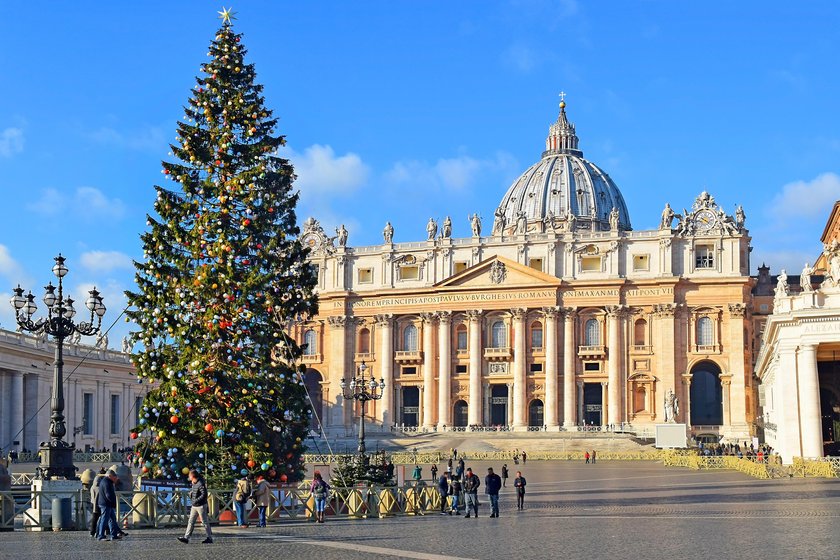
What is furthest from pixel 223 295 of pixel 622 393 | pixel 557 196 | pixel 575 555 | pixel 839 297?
pixel 557 196

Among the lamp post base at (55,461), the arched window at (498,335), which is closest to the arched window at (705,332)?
the arched window at (498,335)

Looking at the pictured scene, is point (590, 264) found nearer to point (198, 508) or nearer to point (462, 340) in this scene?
point (462, 340)

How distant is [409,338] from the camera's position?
9238 centimetres

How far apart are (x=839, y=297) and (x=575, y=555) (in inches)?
1013

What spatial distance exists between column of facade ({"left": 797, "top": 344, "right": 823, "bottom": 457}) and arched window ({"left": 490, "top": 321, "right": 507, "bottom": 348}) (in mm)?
48176

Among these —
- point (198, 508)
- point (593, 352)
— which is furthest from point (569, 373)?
point (198, 508)

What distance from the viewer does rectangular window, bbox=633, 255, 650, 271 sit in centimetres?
8669

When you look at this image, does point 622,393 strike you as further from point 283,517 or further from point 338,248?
point 283,517

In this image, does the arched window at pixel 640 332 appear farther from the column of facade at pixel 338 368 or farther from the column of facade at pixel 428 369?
the column of facade at pixel 338 368

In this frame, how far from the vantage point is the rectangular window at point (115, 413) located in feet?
250

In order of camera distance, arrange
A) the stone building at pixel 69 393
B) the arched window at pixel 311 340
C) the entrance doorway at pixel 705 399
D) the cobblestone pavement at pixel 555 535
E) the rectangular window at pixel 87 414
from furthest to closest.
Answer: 1. the arched window at pixel 311 340
2. the entrance doorway at pixel 705 399
3. the rectangular window at pixel 87 414
4. the stone building at pixel 69 393
5. the cobblestone pavement at pixel 555 535

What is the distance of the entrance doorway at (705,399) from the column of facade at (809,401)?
51361 millimetres

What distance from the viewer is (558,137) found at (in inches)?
5207

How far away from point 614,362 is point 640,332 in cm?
316
